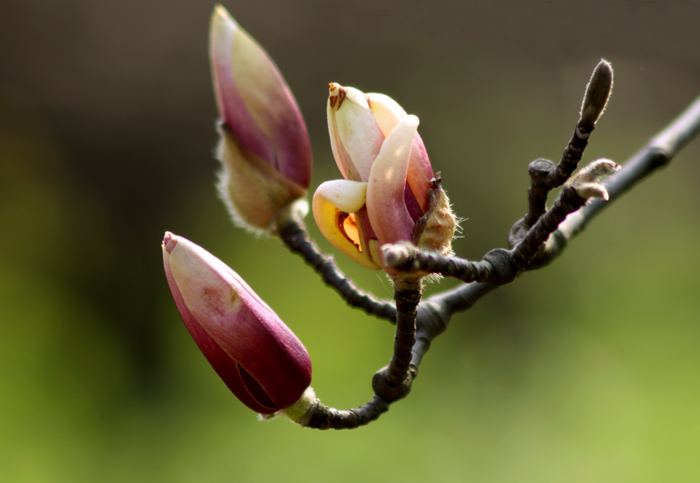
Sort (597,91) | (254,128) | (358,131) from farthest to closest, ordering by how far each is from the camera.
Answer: (254,128) → (358,131) → (597,91)

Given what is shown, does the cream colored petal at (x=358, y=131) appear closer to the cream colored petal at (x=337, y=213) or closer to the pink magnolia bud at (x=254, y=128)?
the cream colored petal at (x=337, y=213)

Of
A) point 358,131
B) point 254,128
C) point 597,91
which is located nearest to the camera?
point 597,91

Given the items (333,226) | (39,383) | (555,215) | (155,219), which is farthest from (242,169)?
(155,219)

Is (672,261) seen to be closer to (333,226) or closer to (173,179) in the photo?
(173,179)

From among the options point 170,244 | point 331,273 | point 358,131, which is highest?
point 358,131

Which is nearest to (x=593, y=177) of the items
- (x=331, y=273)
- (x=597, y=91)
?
(x=597, y=91)

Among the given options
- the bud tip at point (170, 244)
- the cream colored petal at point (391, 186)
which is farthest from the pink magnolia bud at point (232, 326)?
the cream colored petal at point (391, 186)

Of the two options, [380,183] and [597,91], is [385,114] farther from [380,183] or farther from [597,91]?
[597,91]

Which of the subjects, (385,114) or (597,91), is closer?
(597,91)

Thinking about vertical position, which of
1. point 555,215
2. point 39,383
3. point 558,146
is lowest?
point 39,383
